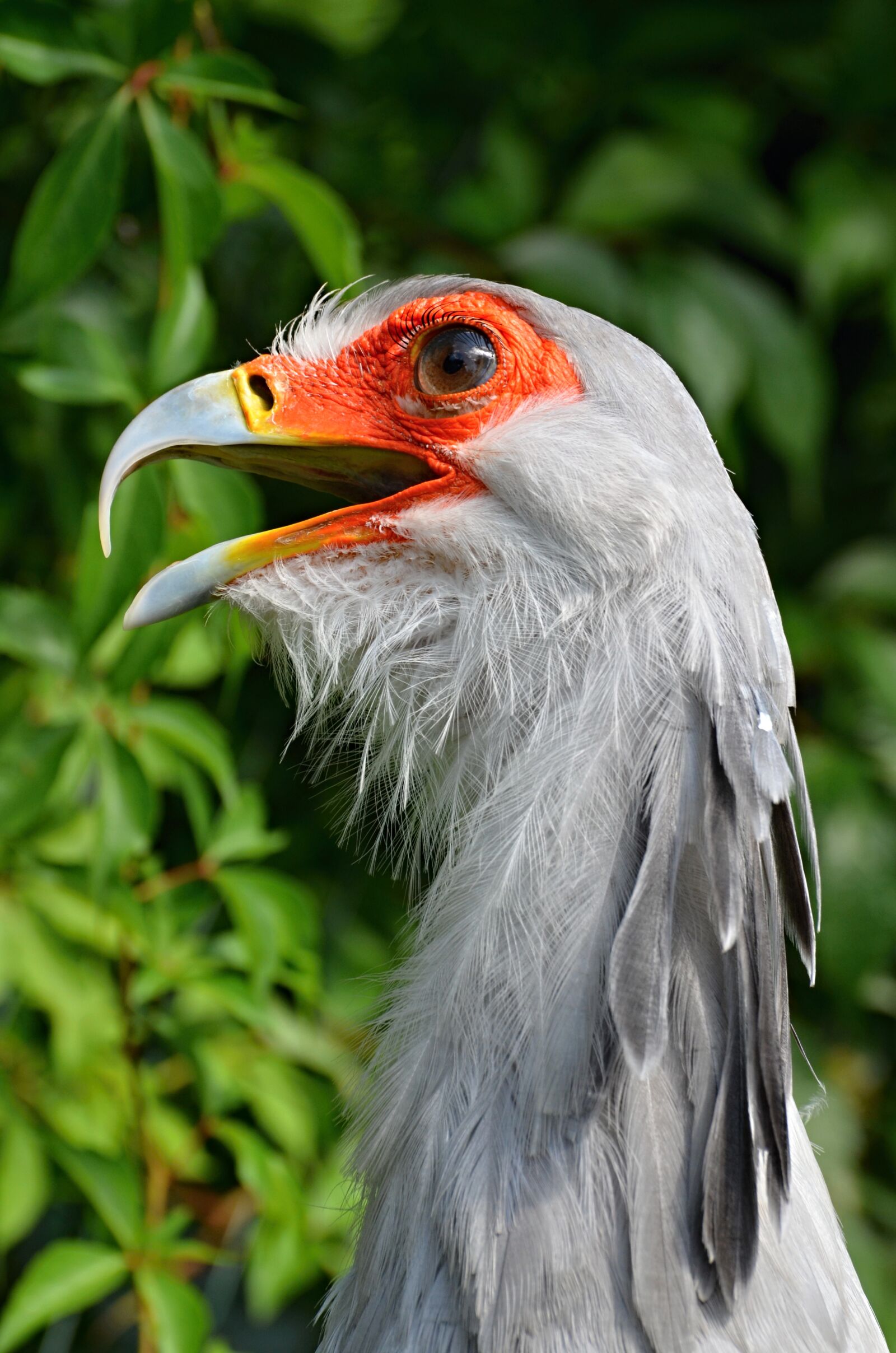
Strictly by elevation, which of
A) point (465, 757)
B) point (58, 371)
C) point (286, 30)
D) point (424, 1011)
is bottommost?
point (424, 1011)

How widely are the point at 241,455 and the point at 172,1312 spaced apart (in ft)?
4.19

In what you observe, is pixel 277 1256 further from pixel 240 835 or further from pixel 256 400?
pixel 256 400

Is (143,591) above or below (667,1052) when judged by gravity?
above

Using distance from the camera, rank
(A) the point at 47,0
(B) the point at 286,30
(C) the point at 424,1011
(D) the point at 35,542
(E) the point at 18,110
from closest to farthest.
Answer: (C) the point at 424,1011 < (A) the point at 47,0 < (E) the point at 18,110 < (D) the point at 35,542 < (B) the point at 286,30

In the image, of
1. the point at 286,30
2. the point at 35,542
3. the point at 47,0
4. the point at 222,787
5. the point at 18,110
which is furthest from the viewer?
the point at 286,30

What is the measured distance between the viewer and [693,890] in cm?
116

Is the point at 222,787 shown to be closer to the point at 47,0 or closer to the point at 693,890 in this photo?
the point at 693,890

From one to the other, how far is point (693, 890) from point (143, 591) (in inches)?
25.7

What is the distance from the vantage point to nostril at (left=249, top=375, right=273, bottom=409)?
1.40 m

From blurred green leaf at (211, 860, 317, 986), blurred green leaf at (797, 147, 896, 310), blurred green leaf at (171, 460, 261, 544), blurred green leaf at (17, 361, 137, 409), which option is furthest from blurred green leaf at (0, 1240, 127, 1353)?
blurred green leaf at (797, 147, 896, 310)

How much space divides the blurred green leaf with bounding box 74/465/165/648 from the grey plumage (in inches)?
12.5

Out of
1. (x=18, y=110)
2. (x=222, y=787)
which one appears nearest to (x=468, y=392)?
(x=222, y=787)

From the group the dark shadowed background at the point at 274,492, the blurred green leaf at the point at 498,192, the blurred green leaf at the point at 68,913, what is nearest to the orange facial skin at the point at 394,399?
the dark shadowed background at the point at 274,492

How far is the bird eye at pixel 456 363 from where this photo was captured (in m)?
1.36
